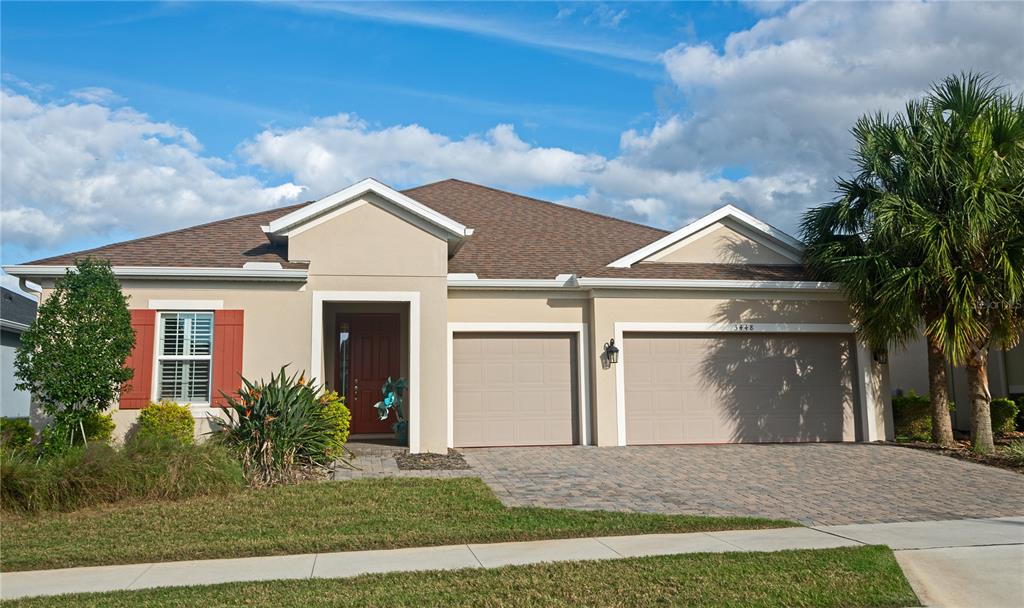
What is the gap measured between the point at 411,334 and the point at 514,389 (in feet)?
8.16

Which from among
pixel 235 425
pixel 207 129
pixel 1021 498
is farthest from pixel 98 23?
pixel 1021 498

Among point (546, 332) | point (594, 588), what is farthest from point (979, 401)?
point (594, 588)

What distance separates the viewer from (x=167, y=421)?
11.9 m

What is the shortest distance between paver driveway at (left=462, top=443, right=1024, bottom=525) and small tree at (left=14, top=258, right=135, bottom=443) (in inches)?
235

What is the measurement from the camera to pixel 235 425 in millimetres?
11953

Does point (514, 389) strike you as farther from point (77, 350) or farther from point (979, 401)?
point (979, 401)

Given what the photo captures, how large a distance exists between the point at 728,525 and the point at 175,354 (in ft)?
31.5

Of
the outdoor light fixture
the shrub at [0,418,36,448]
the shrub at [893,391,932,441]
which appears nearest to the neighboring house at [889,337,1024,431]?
the shrub at [893,391,932,441]

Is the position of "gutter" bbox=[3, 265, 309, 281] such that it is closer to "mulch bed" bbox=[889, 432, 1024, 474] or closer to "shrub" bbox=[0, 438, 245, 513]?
"shrub" bbox=[0, 438, 245, 513]

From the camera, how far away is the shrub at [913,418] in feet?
51.4

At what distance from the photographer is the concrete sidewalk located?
6.21m

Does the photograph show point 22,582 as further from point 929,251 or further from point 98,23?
point 929,251

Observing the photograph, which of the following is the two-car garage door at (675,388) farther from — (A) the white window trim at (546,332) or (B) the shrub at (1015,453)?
(B) the shrub at (1015,453)

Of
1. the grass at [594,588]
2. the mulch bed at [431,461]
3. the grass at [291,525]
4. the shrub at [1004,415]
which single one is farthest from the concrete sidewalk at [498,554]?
the shrub at [1004,415]
